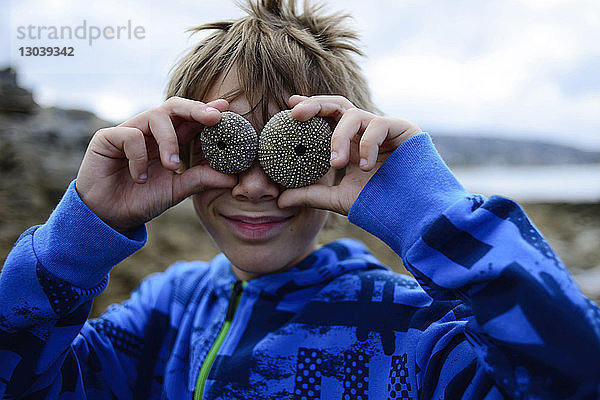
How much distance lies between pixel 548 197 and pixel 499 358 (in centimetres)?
1410

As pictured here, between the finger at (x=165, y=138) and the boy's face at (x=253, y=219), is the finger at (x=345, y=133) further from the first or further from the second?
the finger at (x=165, y=138)

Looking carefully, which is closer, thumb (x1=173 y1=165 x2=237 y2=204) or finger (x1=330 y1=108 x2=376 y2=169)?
finger (x1=330 y1=108 x2=376 y2=169)

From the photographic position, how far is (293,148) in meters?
1.52

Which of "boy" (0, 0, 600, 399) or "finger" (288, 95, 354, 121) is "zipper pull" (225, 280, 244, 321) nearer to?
"boy" (0, 0, 600, 399)

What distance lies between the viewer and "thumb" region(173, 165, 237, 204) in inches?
63.8

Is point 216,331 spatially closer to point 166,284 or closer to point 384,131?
point 166,284

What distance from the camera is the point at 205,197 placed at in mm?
1746

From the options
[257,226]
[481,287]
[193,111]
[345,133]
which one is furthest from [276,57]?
[481,287]

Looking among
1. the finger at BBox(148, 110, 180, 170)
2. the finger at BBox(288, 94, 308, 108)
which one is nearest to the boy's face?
the finger at BBox(288, 94, 308, 108)

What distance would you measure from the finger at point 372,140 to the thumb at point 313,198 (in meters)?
0.22

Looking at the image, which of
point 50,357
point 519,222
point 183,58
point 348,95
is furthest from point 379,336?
point 183,58

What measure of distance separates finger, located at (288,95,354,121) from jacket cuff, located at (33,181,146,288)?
0.67m

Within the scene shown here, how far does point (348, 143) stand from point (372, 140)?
69 mm

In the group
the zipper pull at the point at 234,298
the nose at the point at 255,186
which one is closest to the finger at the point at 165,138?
the nose at the point at 255,186
